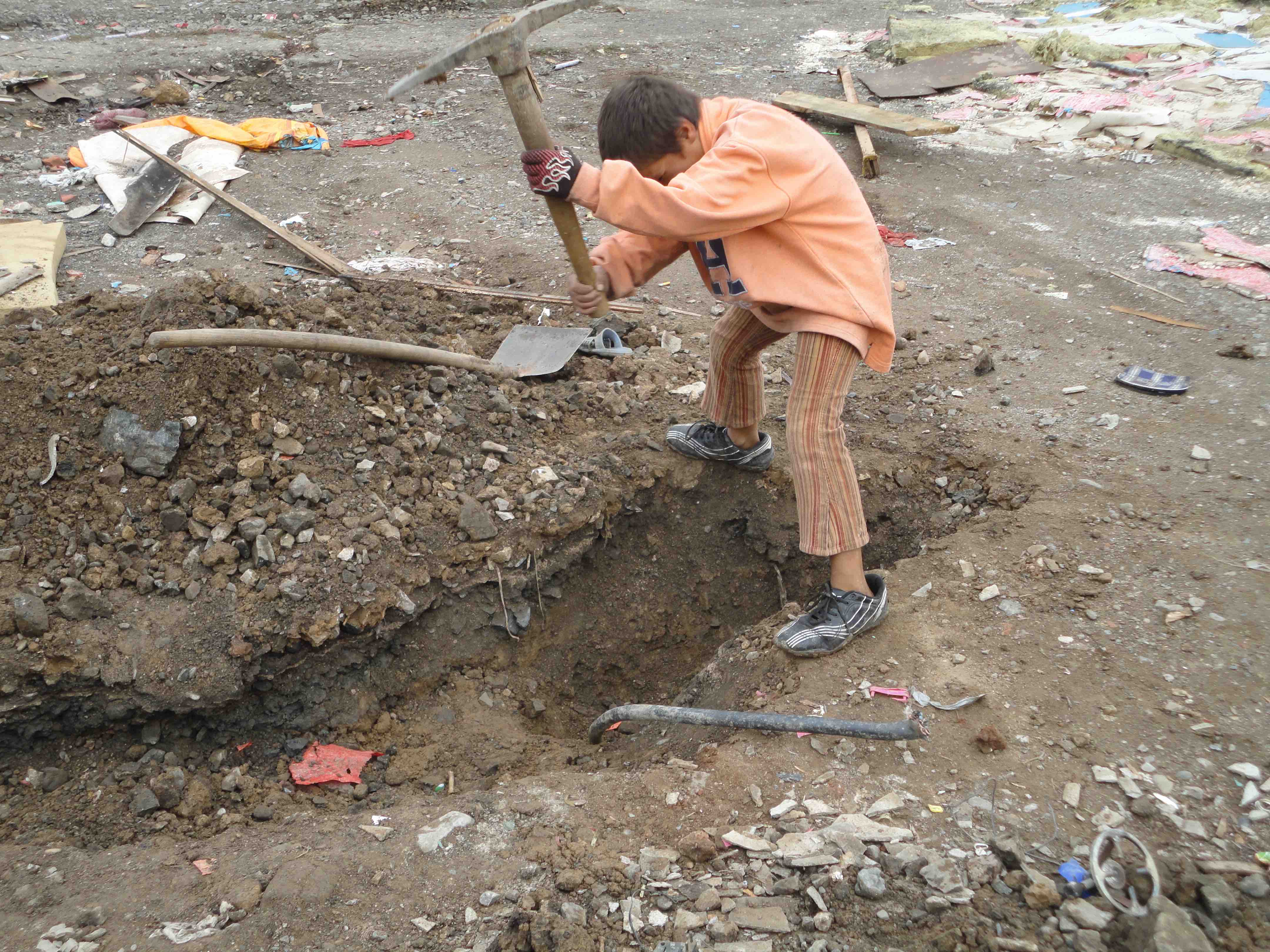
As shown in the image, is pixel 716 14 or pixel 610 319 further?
pixel 716 14

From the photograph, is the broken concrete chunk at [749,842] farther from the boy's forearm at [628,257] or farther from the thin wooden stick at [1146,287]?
the thin wooden stick at [1146,287]

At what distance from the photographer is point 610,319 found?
4555mm

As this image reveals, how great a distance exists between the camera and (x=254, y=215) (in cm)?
557

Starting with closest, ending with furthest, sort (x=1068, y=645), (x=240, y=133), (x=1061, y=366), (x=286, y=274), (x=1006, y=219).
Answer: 1. (x=1068, y=645)
2. (x=1061, y=366)
3. (x=286, y=274)
4. (x=1006, y=219)
5. (x=240, y=133)

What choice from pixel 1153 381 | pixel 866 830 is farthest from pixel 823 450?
pixel 1153 381

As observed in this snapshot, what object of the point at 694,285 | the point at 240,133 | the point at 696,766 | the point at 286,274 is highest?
the point at 240,133

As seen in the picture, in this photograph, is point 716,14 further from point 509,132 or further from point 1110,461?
point 1110,461

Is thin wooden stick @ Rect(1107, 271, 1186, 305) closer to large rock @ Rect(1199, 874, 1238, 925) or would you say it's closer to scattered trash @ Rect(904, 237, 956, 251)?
scattered trash @ Rect(904, 237, 956, 251)

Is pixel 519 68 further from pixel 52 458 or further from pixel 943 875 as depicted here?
pixel 943 875

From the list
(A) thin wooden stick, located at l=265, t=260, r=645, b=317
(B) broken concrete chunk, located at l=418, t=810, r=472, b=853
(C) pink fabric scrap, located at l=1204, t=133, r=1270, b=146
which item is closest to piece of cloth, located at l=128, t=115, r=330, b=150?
(A) thin wooden stick, located at l=265, t=260, r=645, b=317

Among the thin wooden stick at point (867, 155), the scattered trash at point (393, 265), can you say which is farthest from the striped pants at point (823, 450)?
the thin wooden stick at point (867, 155)

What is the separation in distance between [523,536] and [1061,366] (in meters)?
2.75

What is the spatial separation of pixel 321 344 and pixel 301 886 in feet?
6.75

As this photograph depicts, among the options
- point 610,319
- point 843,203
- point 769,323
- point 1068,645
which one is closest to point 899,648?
point 1068,645
